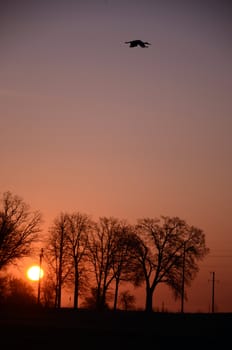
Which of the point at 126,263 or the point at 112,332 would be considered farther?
the point at 126,263

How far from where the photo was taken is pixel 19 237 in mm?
73875

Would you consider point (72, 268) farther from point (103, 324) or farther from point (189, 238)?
point (103, 324)

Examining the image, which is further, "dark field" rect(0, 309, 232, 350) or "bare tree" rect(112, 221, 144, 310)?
"bare tree" rect(112, 221, 144, 310)

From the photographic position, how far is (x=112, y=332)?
4584 centimetres

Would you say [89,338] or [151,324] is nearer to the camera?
[89,338]

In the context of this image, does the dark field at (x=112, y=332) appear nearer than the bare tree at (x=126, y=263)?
Yes

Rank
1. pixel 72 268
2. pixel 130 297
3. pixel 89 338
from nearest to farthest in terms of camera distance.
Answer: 1. pixel 89 338
2. pixel 72 268
3. pixel 130 297

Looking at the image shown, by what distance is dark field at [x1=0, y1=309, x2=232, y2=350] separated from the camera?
40531 mm

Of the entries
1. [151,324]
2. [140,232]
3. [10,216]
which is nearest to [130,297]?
[140,232]

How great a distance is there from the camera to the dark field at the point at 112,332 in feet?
133

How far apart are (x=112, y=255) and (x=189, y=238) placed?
9.55 m

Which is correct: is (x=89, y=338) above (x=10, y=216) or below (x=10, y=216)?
below

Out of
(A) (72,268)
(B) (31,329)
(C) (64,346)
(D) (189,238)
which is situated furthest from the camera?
(D) (189,238)

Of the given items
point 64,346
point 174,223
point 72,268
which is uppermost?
point 174,223
